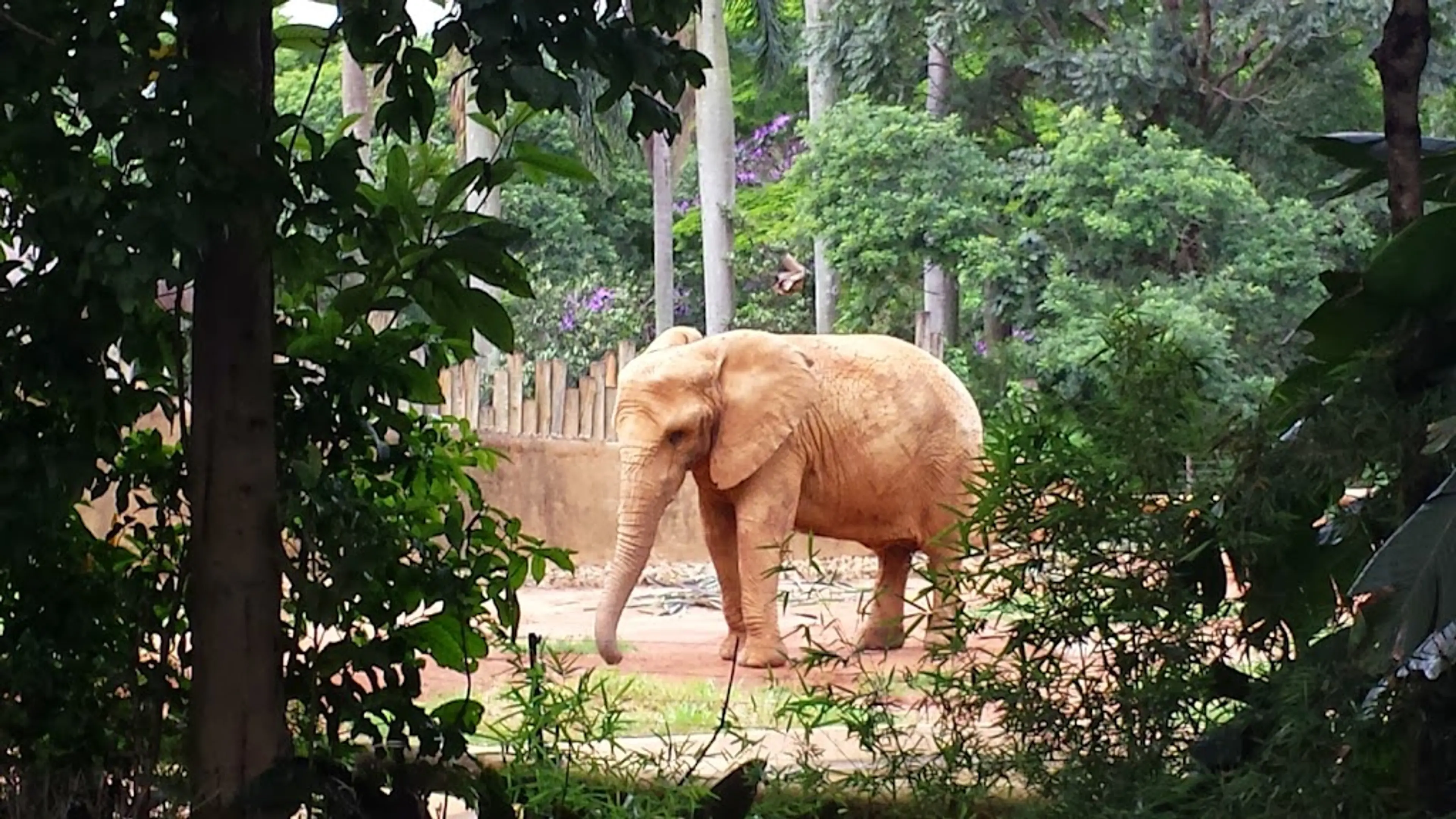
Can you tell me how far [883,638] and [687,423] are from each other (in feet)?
8.39

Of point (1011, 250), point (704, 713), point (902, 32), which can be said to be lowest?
point (704, 713)

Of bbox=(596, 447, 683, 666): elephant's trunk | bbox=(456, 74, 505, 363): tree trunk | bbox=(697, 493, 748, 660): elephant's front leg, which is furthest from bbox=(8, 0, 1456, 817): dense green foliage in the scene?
bbox=(456, 74, 505, 363): tree trunk

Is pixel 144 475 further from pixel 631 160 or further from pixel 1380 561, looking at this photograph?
pixel 631 160

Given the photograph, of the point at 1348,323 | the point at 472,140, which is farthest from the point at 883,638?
the point at 472,140

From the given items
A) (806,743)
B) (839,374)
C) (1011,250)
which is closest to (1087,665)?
(806,743)

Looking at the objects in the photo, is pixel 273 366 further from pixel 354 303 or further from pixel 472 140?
pixel 472 140

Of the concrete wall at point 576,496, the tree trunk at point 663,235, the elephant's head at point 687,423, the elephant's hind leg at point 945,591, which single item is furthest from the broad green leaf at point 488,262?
the tree trunk at point 663,235

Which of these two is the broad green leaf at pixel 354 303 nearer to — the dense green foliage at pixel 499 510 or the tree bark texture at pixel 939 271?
the dense green foliage at pixel 499 510

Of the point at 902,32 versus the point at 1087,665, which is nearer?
the point at 1087,665

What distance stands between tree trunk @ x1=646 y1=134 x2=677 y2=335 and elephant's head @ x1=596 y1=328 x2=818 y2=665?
4.30 m

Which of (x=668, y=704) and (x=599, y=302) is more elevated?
(x=599, y=302)

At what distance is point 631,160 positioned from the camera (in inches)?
365

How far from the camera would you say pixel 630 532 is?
3635 millimetres

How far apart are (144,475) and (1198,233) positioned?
183 inches
